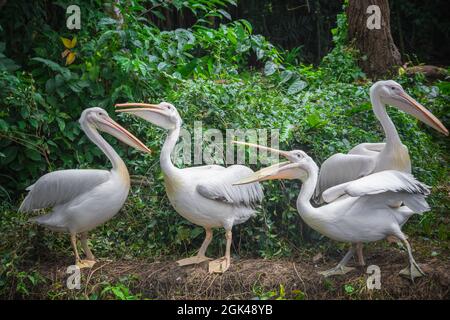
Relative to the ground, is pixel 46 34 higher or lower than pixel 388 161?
higher

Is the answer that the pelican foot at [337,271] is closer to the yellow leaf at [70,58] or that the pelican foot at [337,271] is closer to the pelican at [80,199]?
the pelican at [80,199]

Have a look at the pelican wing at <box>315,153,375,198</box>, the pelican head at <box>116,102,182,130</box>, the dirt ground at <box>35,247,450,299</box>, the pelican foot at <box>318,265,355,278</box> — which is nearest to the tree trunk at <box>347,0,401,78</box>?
the pelican wing at <box>315,153,375,198</box>

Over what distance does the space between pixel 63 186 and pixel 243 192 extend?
1388 mm

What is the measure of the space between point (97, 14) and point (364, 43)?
10.8 ft

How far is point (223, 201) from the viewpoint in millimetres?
5809

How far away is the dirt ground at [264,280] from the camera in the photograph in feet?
17.9

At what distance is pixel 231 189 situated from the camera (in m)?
5.83

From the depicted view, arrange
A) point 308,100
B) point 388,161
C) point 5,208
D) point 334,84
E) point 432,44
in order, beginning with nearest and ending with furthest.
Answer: point 388,161 < point 5,208 < point 308,100 < point 334,84 < point 432,44

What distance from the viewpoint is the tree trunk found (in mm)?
9125

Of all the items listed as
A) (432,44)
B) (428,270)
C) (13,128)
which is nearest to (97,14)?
(13,128)

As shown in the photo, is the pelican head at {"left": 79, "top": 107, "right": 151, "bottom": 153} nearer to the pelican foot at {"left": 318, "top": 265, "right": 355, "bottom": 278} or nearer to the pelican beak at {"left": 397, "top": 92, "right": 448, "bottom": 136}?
the pelican foot at {"left": 318, "top": 265, "right": 355, "bottom": 278}

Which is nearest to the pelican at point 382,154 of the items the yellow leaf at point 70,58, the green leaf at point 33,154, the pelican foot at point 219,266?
the pelican foot at point 219,266

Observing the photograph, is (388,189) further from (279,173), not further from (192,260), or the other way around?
(192,260)
